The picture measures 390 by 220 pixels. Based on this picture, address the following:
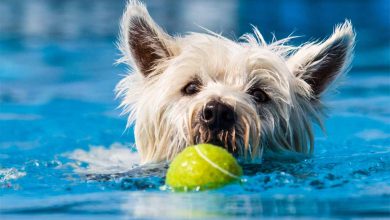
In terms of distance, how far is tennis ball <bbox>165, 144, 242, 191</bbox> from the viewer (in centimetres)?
542

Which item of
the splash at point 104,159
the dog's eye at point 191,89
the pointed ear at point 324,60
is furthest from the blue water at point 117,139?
the dog's eye at point 191,89

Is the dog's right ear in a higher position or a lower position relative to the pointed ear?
higher

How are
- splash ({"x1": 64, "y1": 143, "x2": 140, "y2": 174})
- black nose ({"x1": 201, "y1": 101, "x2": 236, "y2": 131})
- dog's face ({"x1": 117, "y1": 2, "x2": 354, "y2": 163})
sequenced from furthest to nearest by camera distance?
splash ({"x1": 64, "y1": 143, "x2": 140, "y2": 174}) < dog's face ({"x1": 117, "y1": 2, "x2": 354, "y2": 163}) < black nose ({"x1": 201, "y1": 101, "x2": 236, "y2": 131})

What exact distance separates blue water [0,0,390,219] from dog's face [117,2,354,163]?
0.75ft

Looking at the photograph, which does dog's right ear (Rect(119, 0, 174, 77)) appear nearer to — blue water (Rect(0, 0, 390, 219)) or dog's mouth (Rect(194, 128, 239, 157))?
blue water (Rect(0, 0, 390, 219))

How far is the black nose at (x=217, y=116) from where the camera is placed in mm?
5797

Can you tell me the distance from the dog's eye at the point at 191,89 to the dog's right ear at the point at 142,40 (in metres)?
0.48

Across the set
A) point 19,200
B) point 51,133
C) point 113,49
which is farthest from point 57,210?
point 113,49

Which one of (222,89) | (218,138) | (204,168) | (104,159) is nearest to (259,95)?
(222,89)

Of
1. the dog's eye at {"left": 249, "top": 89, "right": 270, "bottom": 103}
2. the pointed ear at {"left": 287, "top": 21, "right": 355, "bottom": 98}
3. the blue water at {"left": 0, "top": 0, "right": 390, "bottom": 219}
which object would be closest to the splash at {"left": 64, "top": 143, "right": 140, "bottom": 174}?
the blue water at {"left": 0, "top": 0, "right": 390, "bottom": 219}

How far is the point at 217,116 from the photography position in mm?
5793

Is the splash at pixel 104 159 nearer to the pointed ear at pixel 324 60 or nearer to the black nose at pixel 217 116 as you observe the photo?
the black nose at pixel 217 116

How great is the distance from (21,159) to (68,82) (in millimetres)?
4585

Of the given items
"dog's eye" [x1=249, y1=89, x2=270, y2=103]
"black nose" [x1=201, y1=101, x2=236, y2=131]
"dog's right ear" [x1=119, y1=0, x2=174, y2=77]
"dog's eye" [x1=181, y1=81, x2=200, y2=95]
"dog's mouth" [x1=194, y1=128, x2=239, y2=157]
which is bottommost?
"dog's mouth" [x1=194, y1=128, x2=239, y2=157]
